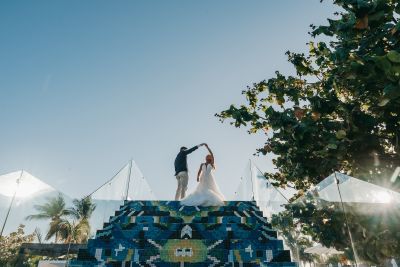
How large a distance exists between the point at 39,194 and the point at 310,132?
5933mm

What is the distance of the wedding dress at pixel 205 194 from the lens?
681 cm

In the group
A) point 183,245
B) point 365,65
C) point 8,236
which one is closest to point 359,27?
point 365,65

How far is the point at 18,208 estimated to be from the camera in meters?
6.42

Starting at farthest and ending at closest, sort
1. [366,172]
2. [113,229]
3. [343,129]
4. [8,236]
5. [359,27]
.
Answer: [8,236], [366,172], [343,129], [113,229], [359,27]

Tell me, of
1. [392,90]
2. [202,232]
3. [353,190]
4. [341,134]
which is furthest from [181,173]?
[392,90]

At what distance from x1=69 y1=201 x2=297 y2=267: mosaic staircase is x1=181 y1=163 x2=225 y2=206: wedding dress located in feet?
2.43

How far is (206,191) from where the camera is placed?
7.11m

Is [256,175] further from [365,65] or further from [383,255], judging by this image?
[383,255]

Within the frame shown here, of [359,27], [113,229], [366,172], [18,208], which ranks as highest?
[359,27]

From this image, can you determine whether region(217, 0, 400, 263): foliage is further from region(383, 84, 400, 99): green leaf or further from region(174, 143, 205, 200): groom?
region(174, 143, 205, 200): groom

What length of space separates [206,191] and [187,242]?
2.42m

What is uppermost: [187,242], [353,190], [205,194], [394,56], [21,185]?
[394,56]

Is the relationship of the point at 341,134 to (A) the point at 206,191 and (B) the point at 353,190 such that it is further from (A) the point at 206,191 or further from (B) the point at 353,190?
(A) the point at 206,191

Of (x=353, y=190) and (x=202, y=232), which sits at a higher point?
(x=353, y=190)
